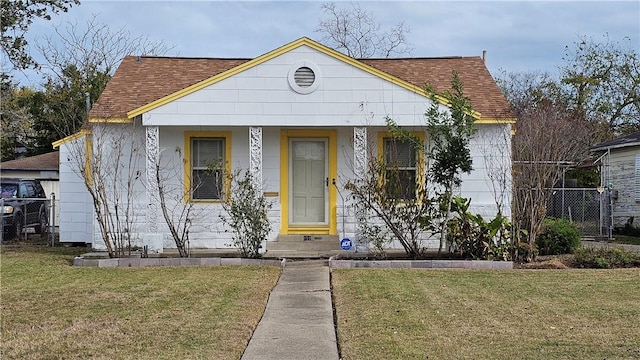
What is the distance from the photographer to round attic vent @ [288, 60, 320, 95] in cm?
1522

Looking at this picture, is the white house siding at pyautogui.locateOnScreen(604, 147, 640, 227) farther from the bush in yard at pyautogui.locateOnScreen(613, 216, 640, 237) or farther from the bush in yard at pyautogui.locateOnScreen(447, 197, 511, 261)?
the bush in yard at pyautogui.locateOnScreen(447, 197, 511, 261)

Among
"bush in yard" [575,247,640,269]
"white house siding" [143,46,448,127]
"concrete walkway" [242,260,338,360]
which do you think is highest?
"white house siding" [143,46,448,127]

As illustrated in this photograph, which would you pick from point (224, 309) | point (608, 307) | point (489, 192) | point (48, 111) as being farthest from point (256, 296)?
point (48, 111)

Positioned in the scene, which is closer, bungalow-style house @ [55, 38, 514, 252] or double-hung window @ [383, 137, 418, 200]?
double-hung window @ [383, 137, 418, 200]

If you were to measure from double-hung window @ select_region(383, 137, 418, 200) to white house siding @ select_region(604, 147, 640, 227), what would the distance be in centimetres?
1068

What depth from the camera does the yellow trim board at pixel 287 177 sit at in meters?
16.5

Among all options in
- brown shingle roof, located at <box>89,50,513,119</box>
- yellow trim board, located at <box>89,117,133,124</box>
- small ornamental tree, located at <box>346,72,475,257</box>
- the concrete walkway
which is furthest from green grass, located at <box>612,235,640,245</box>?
yellow trim board, located at <box>89,117,133,124</box>

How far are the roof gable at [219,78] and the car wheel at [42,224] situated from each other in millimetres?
6088

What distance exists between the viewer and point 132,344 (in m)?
7.07

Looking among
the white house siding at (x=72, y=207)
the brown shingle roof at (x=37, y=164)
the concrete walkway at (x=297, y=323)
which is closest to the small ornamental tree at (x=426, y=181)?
the concrete walkway at (x=297, y=323)

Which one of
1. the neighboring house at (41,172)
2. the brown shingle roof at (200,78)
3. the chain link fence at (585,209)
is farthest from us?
the neighboring house at (41,172)

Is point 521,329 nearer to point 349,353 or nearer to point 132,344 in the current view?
point 349,353

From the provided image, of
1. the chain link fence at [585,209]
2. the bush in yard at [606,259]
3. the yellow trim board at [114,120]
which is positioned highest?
the yellow trim board at [114,120]

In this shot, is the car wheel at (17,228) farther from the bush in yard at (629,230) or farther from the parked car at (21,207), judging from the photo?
the bush in yard at (629,230)
